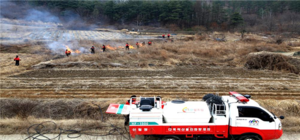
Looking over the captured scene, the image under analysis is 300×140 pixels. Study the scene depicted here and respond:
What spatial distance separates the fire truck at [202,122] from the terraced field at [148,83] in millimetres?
6448

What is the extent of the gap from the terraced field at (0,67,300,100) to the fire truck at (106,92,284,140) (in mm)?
6448

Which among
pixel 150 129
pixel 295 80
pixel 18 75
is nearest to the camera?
pixel 150 129

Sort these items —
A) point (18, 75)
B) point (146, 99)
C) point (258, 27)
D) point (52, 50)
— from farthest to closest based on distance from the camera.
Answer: point (258, 27) < point (52, 50) < point (18, 75) < point (146, 99)

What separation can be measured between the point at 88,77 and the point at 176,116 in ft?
42.7

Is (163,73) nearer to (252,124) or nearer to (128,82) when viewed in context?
(128,82)

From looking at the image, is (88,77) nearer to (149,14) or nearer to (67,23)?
(67,23)

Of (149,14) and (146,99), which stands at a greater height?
(149,14)

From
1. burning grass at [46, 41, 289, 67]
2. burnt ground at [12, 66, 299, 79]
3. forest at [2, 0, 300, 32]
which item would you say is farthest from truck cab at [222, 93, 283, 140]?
forest at [2, 0, 300, 32]

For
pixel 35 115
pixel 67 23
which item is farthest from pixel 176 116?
pixel 67 23

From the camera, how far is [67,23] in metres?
46.1

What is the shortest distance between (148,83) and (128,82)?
160 centimetres

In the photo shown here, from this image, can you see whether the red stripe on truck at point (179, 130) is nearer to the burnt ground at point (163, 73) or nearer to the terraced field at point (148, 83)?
the terraced field at point (148, 83)

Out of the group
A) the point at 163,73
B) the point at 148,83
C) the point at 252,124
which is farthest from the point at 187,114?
the point at 163,73

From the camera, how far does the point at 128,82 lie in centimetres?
1683
